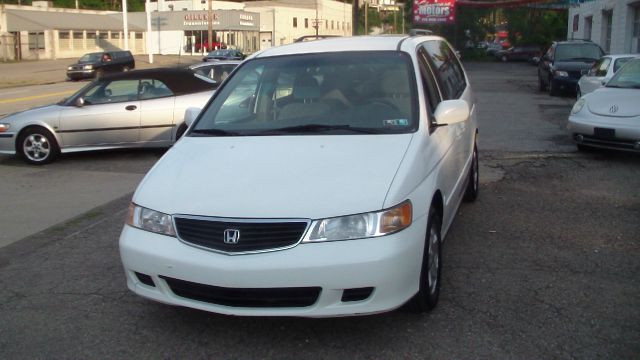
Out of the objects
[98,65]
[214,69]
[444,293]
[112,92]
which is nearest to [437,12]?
[98,65]

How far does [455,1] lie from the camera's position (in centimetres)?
5072

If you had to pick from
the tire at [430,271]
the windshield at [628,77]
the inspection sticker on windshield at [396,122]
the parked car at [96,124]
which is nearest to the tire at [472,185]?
the inspection sticker on windshield at [396,122]

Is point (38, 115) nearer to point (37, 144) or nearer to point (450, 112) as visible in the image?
point (37, 144)

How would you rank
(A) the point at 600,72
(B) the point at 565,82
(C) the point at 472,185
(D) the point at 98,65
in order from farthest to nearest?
(D) the point at 98,65
(B) the point at 565,82
(A) the point at 600,72
(C) the point at 472,185

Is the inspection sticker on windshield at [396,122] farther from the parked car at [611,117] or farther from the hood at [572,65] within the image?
the hood at [572,65]

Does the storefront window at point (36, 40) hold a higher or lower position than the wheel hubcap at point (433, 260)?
higher

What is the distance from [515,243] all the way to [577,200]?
1794 mm

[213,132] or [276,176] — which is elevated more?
[213,132]

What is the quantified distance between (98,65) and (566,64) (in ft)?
84.7

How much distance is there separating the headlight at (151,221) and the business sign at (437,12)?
4912 cm

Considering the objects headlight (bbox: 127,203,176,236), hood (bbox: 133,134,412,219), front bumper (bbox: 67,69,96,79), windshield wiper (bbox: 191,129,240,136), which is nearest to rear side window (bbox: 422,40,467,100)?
hood (bbox: 133,134,412,219)

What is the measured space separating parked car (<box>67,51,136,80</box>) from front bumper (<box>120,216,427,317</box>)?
33730 millimetres

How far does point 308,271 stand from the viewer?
347 centimetres

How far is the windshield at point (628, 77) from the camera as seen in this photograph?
9.66 m
